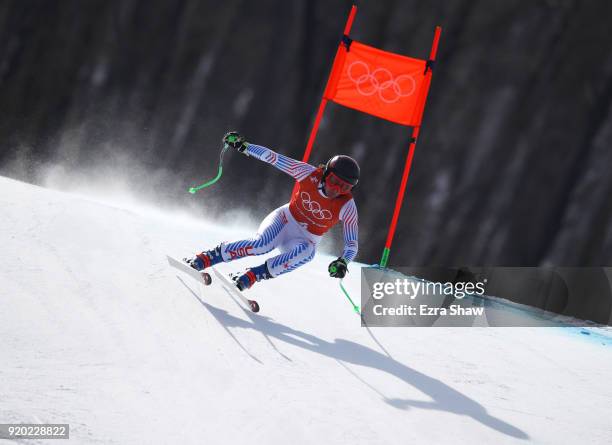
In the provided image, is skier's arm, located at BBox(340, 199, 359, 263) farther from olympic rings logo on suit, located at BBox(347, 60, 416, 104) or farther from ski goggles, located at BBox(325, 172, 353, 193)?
olympic rings logo on suit, located at BBox(347, 60, 416, 104)

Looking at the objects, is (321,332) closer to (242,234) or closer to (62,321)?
(62,321)

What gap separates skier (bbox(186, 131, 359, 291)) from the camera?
11.0 ft

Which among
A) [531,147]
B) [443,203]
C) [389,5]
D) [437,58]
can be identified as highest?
[389,5]

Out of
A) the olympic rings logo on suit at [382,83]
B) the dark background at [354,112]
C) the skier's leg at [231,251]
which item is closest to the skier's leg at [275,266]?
the skier's leg at [231,251]

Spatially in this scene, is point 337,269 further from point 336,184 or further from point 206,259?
point 206,259

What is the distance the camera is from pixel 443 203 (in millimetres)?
5703

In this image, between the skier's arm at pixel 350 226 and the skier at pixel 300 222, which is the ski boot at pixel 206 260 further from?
the skier's arm at pixel 350 226

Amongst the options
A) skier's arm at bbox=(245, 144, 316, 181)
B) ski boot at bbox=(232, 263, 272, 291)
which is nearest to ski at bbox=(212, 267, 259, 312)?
ski boot at bbox=(232, 263, 272, 291)

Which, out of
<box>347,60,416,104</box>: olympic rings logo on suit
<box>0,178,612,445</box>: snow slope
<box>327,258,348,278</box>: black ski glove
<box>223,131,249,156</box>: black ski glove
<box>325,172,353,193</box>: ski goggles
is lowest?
<box>0,178,612,445</box>: snow slope

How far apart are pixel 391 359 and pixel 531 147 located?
3.36m

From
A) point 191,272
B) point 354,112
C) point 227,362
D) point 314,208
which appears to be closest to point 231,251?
point 191,272

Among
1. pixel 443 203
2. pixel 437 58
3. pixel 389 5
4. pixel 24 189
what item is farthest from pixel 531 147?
pixel 24 189

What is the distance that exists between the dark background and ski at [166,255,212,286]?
9.66 feet

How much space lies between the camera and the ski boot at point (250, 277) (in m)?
3.34
